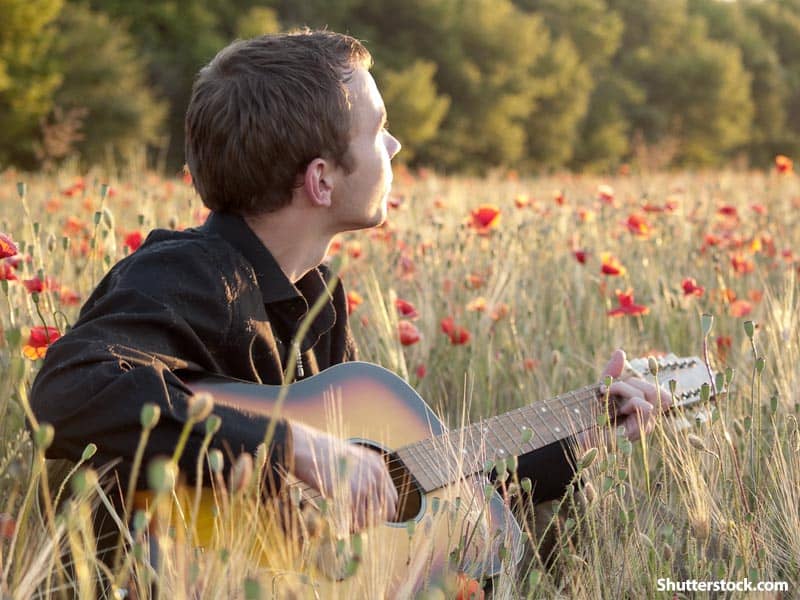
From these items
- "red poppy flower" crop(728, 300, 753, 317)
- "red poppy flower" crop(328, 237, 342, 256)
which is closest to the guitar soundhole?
"red poppy flower" crop(728, 300, 753, 317)

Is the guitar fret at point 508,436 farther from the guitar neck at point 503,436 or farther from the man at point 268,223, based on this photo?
the man at point 268,223

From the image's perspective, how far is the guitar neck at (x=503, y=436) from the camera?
63.9 inches

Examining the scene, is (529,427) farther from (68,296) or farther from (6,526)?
(68,296)

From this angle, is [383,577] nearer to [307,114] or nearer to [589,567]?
[589,567]

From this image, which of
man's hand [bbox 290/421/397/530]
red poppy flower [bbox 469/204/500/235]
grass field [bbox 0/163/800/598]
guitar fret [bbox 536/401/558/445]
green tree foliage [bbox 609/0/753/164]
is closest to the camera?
grass field [bbox 0/163/800/598]

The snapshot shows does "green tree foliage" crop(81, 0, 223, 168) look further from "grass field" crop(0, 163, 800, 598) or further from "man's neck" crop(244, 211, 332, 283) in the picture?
"man's neck" crop(244, 211, 332, 283)

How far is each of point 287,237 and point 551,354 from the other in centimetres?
85

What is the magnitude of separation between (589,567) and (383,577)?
374 millimetres

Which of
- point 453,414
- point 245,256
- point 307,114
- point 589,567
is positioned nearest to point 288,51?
point 307,114

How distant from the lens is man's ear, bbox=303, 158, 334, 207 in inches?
76.3

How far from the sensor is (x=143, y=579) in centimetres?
99

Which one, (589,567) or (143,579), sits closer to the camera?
(143,579)

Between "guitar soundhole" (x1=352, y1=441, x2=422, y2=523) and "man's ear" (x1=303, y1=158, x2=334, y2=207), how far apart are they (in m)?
0.53

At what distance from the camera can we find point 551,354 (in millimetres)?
2520
